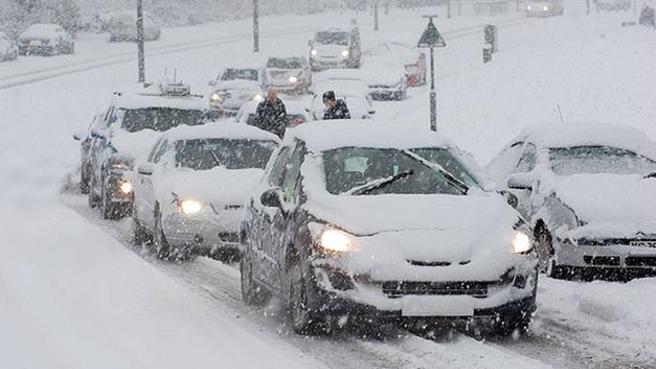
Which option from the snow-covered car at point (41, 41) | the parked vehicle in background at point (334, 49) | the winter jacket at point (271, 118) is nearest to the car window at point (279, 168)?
the winter jacket at point (271, 118)

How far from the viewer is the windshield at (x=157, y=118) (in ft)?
68.1

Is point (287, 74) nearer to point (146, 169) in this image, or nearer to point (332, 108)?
point (332, 108)

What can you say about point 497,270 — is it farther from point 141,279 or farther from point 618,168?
point 618,168

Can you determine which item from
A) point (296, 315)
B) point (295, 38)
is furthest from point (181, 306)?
point (295, 38)

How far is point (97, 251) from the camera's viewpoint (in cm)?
1466

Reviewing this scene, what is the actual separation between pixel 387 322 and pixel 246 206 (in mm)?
3077

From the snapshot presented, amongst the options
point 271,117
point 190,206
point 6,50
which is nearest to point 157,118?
point 271,117

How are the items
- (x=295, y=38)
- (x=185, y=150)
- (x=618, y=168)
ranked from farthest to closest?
(x=295, y=38), (x=185, y=150), (x=618, y=168)

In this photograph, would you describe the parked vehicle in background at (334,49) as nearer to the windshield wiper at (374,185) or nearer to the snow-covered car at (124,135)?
the snow-covered car at (124,135)

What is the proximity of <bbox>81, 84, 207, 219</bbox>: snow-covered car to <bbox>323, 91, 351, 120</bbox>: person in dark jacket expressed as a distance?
270cm

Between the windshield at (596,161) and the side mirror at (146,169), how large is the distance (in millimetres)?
4675

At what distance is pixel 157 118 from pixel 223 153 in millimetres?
5347

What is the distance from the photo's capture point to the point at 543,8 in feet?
296

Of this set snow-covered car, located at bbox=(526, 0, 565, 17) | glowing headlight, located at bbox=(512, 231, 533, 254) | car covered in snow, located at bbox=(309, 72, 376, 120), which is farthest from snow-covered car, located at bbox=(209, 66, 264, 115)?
snow-covered car, located at bbox=(526, 0, 565, 17)
